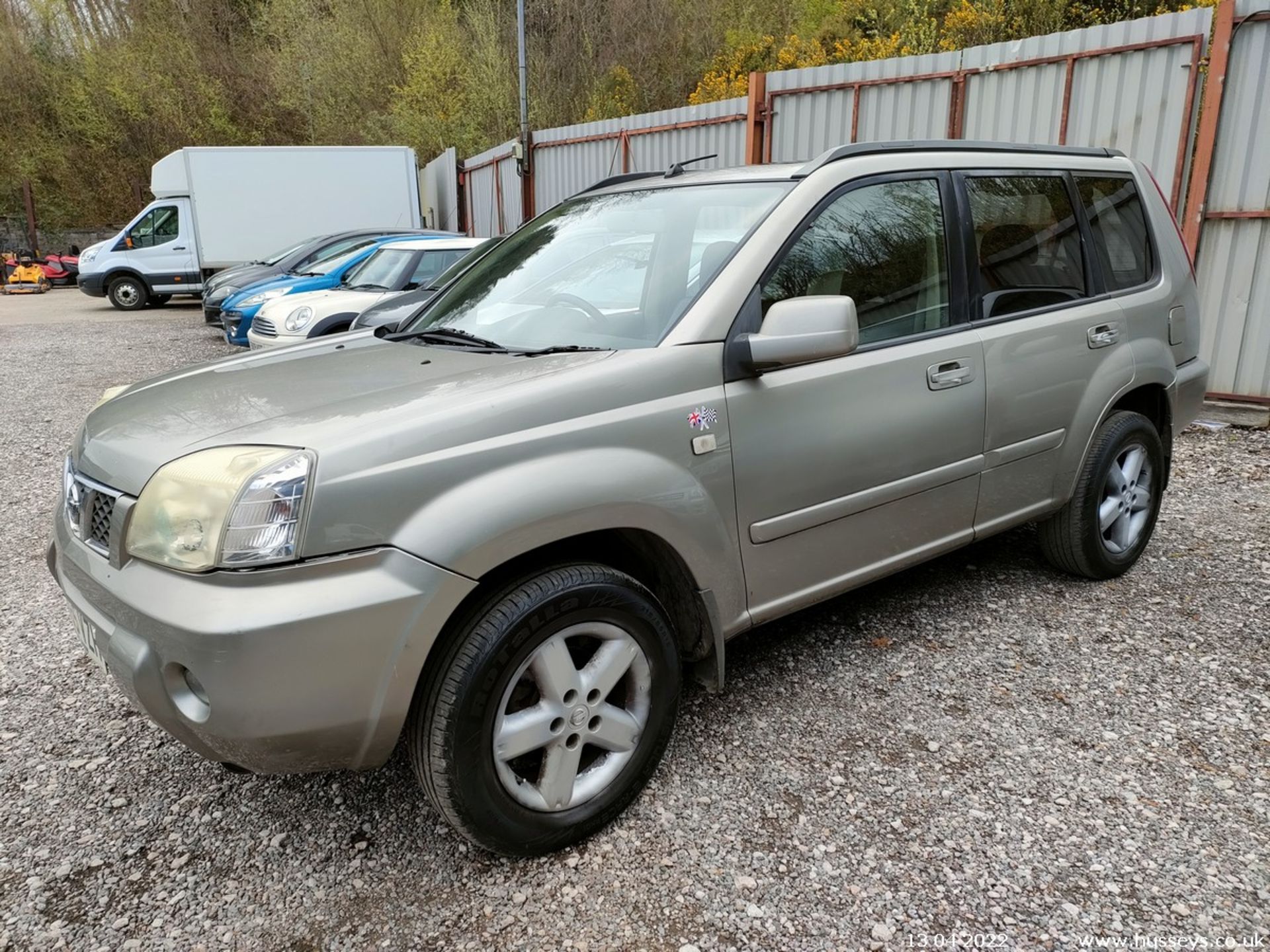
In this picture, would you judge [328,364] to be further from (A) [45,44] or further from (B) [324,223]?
(A) [45,44]

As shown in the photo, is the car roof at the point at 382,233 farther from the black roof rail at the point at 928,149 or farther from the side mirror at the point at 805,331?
the side mirror at the point at 805,331

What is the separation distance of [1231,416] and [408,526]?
6670mm

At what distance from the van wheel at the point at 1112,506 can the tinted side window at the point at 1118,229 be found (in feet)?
1.88

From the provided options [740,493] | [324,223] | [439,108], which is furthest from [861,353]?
[439,108]

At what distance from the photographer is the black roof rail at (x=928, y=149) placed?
2848 millimetres

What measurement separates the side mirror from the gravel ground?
47.4 inches

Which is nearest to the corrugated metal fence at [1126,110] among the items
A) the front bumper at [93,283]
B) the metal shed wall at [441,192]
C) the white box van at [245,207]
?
the white box van at [245,207]

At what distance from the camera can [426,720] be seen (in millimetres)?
2057

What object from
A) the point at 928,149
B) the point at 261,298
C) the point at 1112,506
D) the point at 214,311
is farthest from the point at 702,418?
the point at 214,311

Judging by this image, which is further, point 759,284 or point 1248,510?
point 1248,510

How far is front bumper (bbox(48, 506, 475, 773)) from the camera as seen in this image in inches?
72.8

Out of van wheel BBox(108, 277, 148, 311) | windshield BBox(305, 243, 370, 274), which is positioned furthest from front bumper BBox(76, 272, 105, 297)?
windshield BBox(305, 243, 370, 274)

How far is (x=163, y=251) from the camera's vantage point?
18.1 metres

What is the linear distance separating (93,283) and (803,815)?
775 inches
